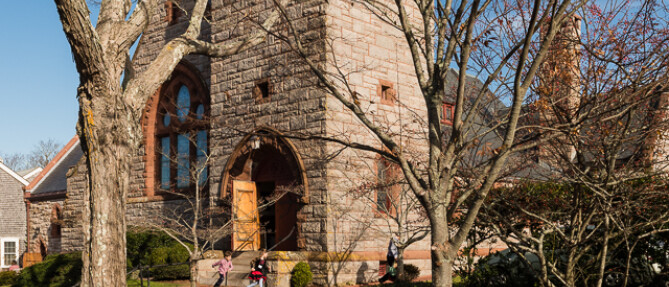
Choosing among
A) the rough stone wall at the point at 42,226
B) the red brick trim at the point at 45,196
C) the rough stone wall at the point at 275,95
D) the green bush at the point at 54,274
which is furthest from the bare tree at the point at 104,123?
the rough stone wall at the point at 42,226

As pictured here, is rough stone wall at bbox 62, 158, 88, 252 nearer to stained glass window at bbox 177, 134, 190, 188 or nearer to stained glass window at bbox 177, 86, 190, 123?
stained glass window at bbox 177, 134, 190, 188

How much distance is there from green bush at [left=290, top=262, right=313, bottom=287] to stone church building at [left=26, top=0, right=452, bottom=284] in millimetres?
257

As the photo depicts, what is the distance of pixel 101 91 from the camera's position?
8547 mm

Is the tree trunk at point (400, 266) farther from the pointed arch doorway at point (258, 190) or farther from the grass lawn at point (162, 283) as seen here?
the grass lawn at point (162, 283)

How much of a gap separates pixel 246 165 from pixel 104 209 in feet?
30.7

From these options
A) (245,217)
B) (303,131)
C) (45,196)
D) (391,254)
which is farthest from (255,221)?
(45,196)

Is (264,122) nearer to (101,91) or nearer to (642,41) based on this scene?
(101,91)

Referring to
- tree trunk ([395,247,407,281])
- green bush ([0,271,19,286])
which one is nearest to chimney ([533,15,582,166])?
tree trunk ([395,247,407,281])

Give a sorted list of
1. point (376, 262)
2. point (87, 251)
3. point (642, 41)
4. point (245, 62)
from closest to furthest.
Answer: point (642, 41), point (87, 251), point (376, 262), point (245, 62)

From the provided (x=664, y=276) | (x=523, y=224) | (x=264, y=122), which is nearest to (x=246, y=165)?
(x=264, y=122)

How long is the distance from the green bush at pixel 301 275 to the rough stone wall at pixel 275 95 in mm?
653

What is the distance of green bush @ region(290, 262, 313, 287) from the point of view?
1449 centimetres

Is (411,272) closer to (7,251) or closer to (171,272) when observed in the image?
(171,272)

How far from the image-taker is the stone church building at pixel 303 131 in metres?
15.2
